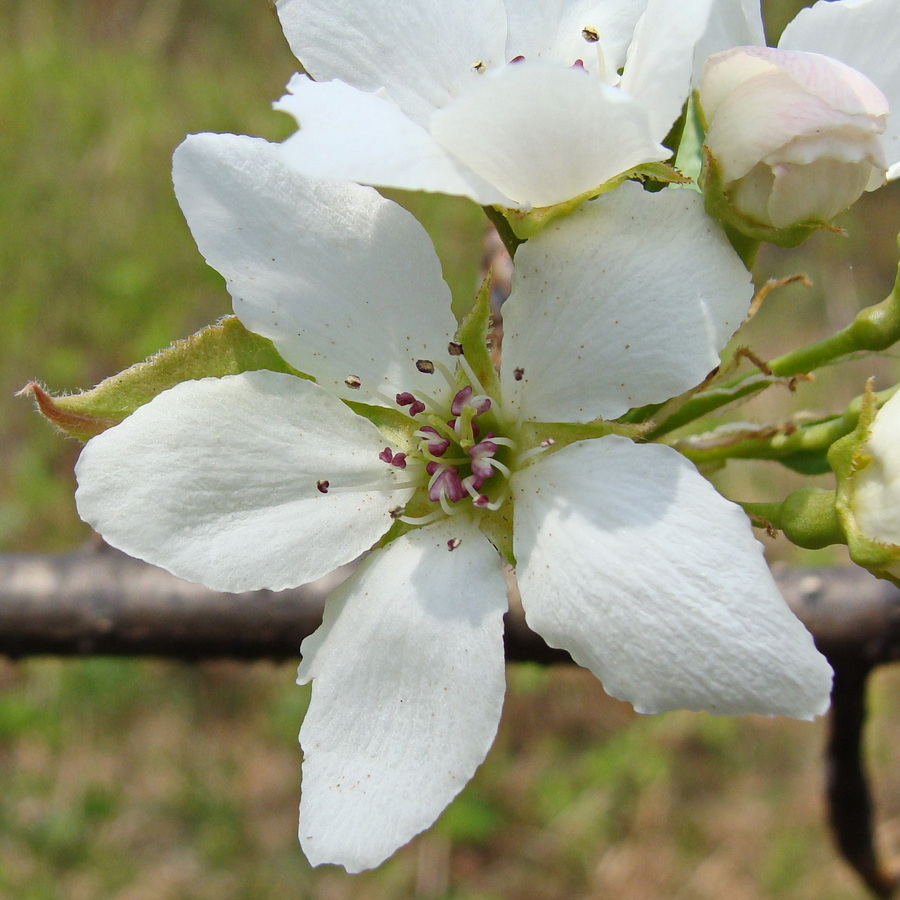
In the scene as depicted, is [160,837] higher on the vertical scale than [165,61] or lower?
lower

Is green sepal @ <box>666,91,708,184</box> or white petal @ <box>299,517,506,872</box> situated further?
green sepal @ <box>666,91,708,184</box>

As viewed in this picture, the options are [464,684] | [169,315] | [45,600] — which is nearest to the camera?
[464,684]

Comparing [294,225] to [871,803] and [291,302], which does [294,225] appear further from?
[871,803]

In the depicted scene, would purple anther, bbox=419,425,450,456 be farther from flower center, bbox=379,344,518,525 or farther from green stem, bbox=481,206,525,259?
green stem, bbox=481,206,525,259

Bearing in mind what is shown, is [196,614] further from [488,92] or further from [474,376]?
[488,92]

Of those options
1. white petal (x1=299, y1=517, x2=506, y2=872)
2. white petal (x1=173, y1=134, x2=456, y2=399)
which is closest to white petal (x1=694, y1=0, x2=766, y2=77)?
white petal (x1=173, y1=134, x2=456, y2=399)

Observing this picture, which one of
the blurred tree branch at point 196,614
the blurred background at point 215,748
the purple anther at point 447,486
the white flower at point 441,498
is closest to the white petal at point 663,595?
the white flower at point 441,498

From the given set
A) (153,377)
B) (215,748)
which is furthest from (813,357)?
(215,748)

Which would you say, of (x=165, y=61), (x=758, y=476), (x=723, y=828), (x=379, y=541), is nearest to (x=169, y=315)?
(x=165, y=61)

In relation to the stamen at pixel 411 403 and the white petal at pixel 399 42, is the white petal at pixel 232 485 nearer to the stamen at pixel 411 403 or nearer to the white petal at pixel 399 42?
the stamen at pixel 411 403
